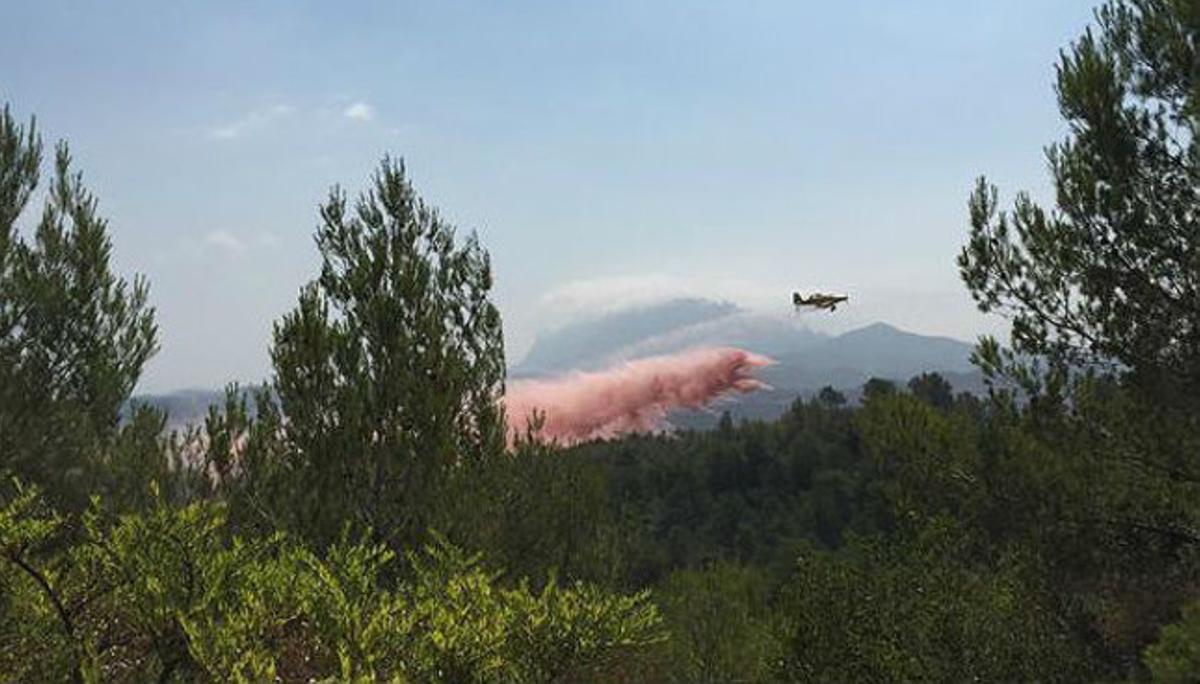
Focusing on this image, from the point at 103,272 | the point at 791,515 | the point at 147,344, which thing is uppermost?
the point at 103,272

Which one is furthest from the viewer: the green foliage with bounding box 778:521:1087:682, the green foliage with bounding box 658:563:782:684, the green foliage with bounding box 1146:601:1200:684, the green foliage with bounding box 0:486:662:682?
the green foliage with bounding box 658:563:782:684

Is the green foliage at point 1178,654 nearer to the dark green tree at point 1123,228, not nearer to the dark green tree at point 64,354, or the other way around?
the dark green tree at point 1123,228

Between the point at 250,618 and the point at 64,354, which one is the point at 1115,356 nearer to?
the point at 250,618

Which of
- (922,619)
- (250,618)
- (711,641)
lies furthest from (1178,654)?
(711,641)

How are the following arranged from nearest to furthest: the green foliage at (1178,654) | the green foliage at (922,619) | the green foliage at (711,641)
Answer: the green foliage at (1178,654), the green foliage at (922,619), the green foliage at (711,641)

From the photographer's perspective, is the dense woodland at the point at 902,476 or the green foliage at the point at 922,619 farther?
the green foliage at the point at 922,619

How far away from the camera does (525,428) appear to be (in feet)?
66.7

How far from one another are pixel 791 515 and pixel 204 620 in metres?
88.7

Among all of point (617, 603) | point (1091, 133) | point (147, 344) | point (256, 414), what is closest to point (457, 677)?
point (617, 603)

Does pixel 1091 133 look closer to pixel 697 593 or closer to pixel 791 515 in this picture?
pixel 697 593

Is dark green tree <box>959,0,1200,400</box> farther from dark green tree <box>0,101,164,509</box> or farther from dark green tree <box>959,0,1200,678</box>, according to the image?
dark green tree <box>0,101,164,509</box>

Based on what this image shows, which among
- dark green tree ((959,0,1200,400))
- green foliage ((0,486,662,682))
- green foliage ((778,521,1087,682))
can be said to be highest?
dark green tree ((959,0,1200,400))

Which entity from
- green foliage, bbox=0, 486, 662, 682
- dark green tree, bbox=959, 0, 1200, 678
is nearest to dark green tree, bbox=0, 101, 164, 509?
green foliage, bbox=0, 486, 662, 682

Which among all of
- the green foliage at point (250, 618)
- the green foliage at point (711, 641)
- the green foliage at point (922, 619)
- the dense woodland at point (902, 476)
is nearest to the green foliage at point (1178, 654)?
the dense woodland at point (902, 476)
